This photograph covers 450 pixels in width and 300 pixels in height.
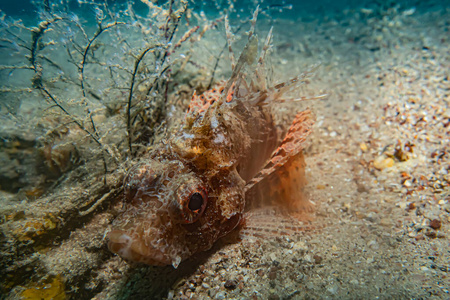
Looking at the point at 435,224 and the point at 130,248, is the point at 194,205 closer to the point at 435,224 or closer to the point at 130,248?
the point at 130,248

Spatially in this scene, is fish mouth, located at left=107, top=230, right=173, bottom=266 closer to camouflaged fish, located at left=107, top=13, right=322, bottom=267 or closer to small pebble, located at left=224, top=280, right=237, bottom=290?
camouflaged fish, located at left=107, top=13, right=322, bottom=267

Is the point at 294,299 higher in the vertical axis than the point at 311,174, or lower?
lower

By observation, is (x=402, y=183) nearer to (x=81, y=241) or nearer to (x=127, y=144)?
(x=127, y=144)

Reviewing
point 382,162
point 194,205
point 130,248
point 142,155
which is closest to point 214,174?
point 194,205

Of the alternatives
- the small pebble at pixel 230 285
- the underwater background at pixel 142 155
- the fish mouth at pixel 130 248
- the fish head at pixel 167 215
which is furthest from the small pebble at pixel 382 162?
the fish mouth at pixel 130 248

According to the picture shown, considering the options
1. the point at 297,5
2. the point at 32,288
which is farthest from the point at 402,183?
the point at 297,5
